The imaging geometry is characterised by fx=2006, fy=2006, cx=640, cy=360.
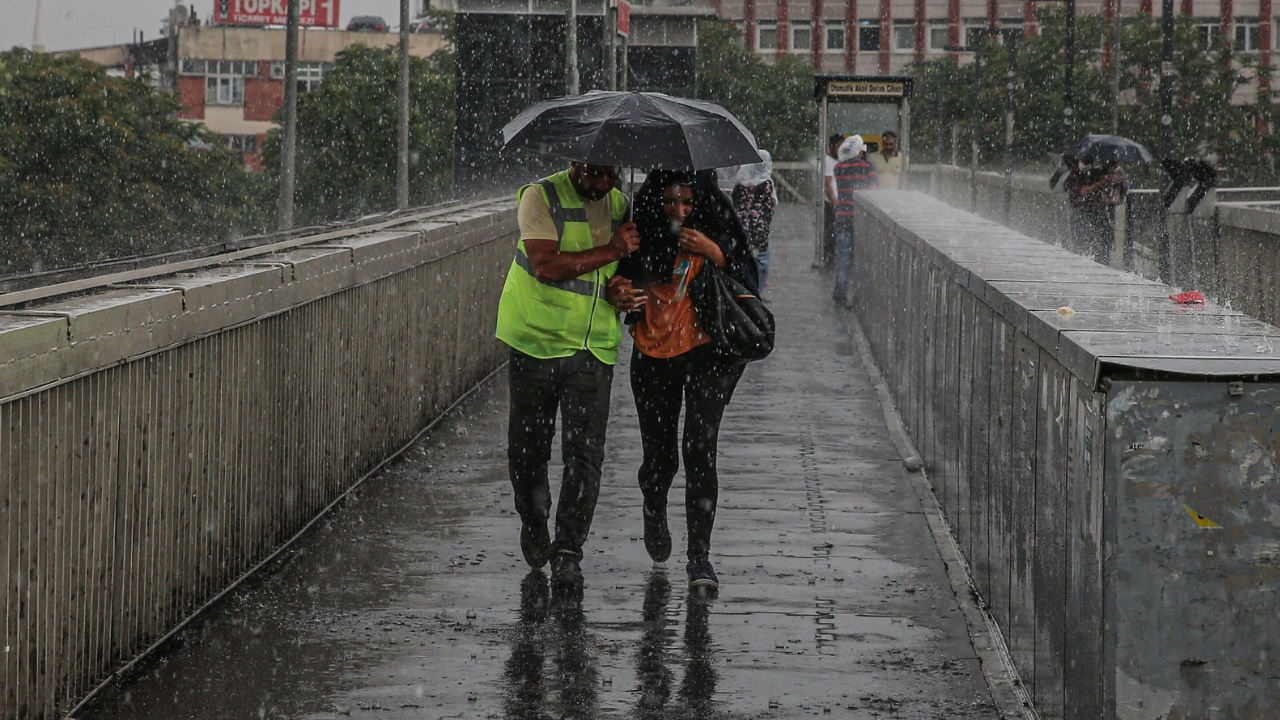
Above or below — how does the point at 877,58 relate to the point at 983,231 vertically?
above

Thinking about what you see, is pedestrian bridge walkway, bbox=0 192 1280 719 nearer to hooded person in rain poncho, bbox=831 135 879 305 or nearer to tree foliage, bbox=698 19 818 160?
hooded person in rain poncho, bbox=831 135 879 305

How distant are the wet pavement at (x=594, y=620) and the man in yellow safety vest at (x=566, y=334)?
0.28 metres

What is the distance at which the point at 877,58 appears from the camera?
358 ft

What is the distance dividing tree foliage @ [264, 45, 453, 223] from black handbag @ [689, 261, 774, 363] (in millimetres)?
56308

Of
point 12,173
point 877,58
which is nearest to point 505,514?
point 12,173

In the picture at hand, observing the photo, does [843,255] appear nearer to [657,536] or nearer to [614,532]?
[614,532]

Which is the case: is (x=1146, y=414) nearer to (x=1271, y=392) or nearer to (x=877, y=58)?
(x=1271, y=392)

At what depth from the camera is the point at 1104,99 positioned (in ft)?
239

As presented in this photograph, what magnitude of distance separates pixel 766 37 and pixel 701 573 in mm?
104952

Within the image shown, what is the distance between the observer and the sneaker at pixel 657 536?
7.76 metres

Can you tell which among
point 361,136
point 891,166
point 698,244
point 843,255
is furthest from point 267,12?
point 698,244

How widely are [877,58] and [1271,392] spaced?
106478 mm

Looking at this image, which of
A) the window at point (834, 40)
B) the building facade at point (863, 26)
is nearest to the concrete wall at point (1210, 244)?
the building facade at point (863, 26)

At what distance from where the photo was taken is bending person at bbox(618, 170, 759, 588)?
742cm
